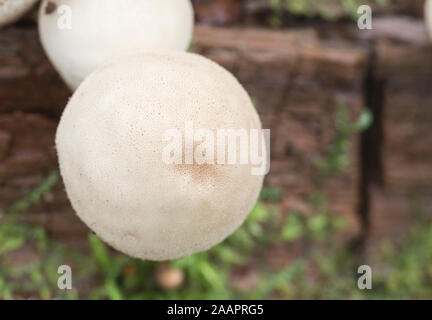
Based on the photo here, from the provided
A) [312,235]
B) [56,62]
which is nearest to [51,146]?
[56,62]

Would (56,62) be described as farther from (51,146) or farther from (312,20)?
(312,20)

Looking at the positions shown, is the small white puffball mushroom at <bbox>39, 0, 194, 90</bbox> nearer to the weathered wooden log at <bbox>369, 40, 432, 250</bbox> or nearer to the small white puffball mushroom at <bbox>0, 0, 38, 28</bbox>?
the small white puffball mushroom at <bbox>0, 0, 38, 28</bbox>

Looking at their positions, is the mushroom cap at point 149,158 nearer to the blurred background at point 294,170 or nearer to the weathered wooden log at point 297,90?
the blurred background at point 294,170

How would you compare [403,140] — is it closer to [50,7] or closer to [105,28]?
[105,28]

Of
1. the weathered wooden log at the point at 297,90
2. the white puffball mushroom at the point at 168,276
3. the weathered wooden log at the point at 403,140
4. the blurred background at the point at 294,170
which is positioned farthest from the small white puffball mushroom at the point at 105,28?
the weathered wooden log at the point at 403,140

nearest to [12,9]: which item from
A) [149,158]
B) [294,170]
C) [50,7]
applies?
[50,7]
